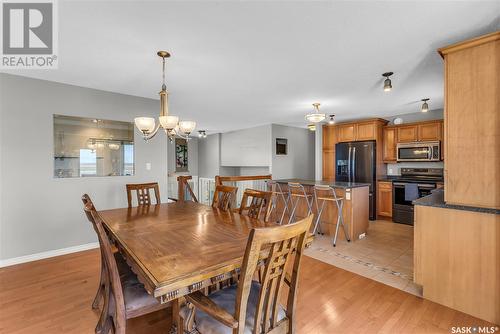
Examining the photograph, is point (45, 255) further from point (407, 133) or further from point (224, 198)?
point (407, 133)

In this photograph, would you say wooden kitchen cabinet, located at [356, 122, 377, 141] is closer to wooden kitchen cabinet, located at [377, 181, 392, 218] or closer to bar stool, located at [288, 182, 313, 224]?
wooden kitchen cabinet, located at [377, 181, 392, 218]

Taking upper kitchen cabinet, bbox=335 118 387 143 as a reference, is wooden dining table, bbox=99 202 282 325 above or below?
below

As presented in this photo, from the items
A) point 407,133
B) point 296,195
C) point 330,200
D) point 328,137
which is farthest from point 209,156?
point 407,133

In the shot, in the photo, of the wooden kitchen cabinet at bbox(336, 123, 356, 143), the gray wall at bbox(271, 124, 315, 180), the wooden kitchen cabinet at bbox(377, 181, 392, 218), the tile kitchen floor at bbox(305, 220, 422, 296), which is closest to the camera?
the tile kitchen floor at bbox(305, 220, 422, 296)

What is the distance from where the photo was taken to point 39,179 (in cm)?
311

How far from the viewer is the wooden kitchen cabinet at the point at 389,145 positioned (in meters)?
5.26

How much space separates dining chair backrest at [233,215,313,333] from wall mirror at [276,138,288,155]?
17.8 ft

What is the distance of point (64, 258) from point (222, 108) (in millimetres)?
3458

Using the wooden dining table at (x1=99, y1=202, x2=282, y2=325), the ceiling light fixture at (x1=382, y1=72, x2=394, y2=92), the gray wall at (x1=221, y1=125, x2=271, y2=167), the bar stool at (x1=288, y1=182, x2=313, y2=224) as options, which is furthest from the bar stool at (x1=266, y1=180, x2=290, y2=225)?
the ceiling light fixture at (x1=382, y1=72, x2=394, y2=92)

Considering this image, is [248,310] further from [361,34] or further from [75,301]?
[361,34]

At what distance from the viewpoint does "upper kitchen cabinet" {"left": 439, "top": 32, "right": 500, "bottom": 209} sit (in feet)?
6.19

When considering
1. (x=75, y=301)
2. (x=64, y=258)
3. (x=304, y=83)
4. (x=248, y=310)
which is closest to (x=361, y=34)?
(x=304, y=83)

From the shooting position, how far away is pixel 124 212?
2455 millimetres

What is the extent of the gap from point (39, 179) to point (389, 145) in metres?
6.34
